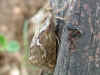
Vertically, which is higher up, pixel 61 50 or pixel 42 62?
pixel 61 50

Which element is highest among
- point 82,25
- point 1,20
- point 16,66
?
point 82,25

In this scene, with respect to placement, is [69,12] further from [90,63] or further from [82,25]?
[90,63]

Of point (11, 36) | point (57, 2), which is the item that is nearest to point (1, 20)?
point (11, 36)

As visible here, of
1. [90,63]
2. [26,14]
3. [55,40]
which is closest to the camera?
[90,63]

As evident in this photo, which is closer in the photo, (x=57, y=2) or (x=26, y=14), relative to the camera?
(x=57, y=2)

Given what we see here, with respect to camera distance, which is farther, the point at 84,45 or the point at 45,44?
the point at 45,44

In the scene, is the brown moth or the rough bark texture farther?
the brown moth

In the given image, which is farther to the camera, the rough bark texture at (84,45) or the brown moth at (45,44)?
the brown moth at (45,44)

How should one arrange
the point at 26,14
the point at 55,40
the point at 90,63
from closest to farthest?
the point at 90,63 < the point at 55,40 < the point at 26,14
